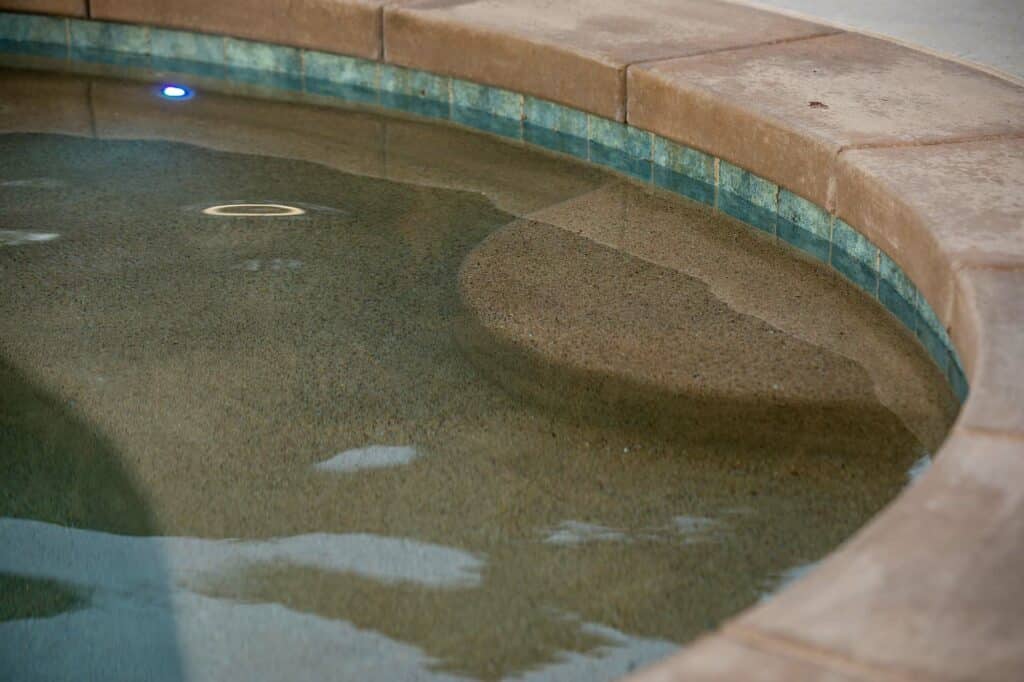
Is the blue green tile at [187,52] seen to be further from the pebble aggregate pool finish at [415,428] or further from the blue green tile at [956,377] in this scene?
the blue green tile at [956,377]

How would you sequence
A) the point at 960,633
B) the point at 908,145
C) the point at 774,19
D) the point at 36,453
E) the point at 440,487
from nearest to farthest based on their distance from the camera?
1. the point at 960,633
2. the point at 440,487
3. the point at 36,453
4. the point at 908,145
5. the point at 774,19

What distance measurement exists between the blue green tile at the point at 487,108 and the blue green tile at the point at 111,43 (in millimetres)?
1400

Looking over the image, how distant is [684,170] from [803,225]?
53 centimetres

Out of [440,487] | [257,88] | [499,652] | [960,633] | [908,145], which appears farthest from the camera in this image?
[257,88]

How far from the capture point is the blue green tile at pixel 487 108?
4.86 m

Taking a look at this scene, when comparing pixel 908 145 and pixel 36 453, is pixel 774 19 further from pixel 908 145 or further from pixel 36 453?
pixel 36 453

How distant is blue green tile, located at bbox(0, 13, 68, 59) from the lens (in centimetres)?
577

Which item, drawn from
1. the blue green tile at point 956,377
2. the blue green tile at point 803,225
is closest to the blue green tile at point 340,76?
the blue green tile at point 803,225

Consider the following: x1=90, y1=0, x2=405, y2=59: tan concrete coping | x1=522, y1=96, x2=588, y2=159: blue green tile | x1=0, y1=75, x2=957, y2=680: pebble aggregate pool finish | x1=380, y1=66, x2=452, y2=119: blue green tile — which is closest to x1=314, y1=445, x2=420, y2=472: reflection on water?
x1=0, y1=75, x2=957, y2=680: pebble aggregate pool finish

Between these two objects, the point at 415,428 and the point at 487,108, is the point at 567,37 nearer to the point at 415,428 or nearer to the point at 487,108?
the point at 487,108

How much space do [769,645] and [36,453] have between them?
1740 millimetres

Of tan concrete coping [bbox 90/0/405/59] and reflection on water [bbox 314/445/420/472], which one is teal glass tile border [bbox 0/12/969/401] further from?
reflection on water [bbox 314/445/420/472]

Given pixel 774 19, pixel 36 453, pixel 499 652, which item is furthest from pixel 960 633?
pixel 774 19

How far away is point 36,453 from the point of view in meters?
3.03
